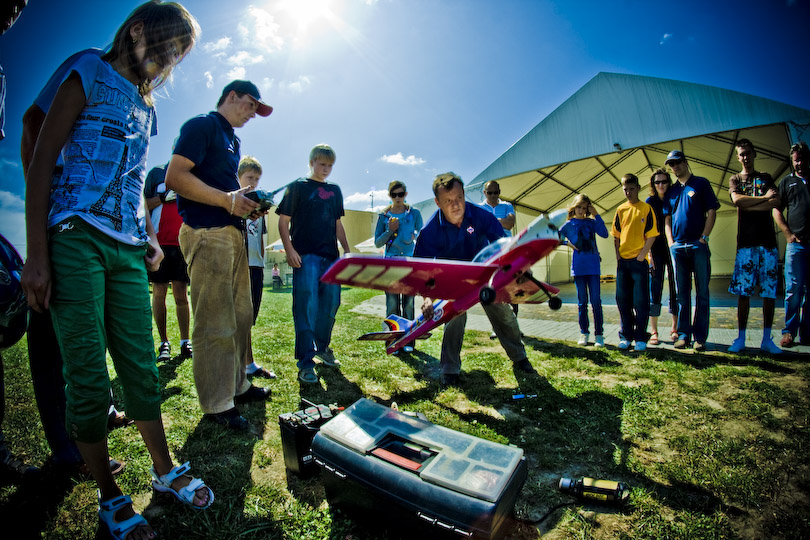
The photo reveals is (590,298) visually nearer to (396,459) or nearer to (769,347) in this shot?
(769,347)

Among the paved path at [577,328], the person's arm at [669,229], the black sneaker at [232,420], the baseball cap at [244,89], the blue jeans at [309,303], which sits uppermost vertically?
the baseball cap at [244,89]

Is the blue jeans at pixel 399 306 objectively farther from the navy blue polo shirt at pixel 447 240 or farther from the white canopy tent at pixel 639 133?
the white canopy tent at pixel 639 133

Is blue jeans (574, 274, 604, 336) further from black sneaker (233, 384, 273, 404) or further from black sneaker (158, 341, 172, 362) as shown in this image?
black sneaker (158, 341, 172, 362)

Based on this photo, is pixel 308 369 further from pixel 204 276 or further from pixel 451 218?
pixel 451 218

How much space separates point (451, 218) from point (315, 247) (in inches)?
60.8

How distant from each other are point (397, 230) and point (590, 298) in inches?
124

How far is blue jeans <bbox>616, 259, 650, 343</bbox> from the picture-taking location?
4.70 m

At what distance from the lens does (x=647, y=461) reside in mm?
2029

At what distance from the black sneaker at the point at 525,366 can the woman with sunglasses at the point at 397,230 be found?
6.31 ft

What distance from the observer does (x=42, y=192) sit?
1.38 meters

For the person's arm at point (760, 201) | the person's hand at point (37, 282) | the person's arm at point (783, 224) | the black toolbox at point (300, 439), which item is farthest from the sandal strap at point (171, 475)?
the person's arm at point (783, 224)

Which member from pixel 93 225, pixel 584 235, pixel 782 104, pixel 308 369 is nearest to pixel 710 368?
pixel 584 235

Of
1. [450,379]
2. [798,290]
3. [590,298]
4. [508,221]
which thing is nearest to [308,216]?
[450,379]

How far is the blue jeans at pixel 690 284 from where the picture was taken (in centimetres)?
446
